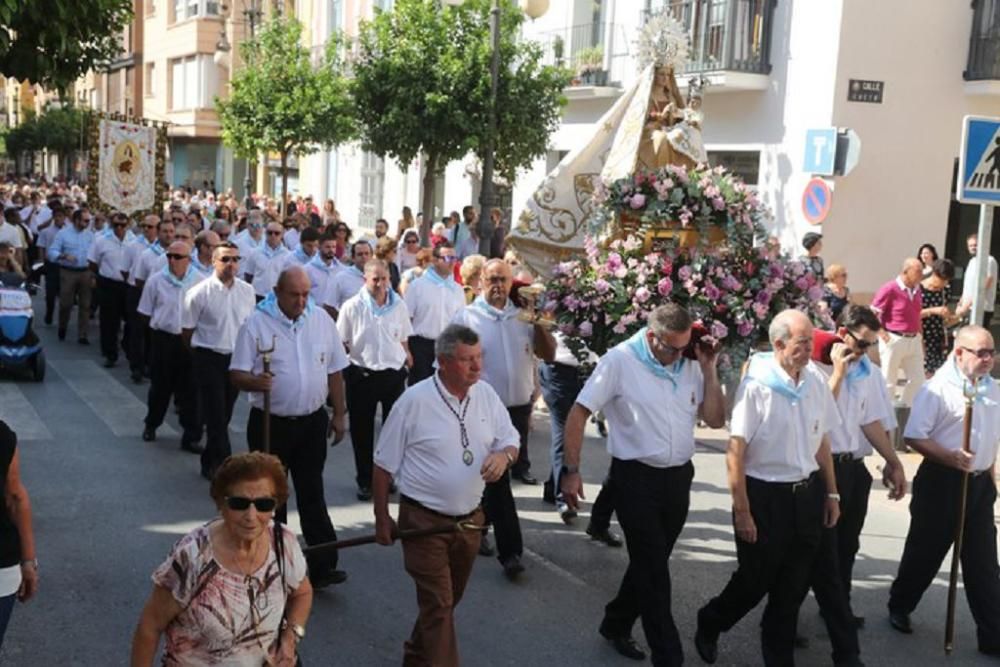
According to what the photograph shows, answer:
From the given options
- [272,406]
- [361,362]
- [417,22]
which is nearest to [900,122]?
[417,22]

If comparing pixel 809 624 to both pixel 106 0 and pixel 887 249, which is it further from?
pixel 887 249

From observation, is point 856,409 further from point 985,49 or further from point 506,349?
point 985,49

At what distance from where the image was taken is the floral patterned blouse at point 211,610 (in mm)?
3598

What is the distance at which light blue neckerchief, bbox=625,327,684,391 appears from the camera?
18.9 feet

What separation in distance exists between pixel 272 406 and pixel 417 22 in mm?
13635

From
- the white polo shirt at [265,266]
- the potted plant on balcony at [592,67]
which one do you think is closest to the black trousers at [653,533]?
the white polo shirt at [265,266]

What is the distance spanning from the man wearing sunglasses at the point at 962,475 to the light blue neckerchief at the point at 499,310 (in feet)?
9.06

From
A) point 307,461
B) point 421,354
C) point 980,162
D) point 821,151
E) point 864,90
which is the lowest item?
point 307,461

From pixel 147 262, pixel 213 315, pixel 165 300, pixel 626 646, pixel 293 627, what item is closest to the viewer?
pixel 293 627

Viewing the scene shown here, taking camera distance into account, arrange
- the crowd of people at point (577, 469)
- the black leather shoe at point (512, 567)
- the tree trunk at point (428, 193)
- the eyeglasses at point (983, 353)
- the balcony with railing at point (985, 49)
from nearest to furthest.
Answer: the crowd of people at point (577, 469), the eyeglasses at point (983, 353), the black leather shoe at point (512, 567), the balcony with railing at point (985, 49), the tree trunk at point (428, 193)

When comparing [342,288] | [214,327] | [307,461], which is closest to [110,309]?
[342,288]

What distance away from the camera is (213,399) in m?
9.13

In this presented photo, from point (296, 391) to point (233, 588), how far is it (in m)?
3.24

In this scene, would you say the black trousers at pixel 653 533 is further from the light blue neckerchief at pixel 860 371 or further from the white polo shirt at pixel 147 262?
the white polo shirt at pixel 147 262
